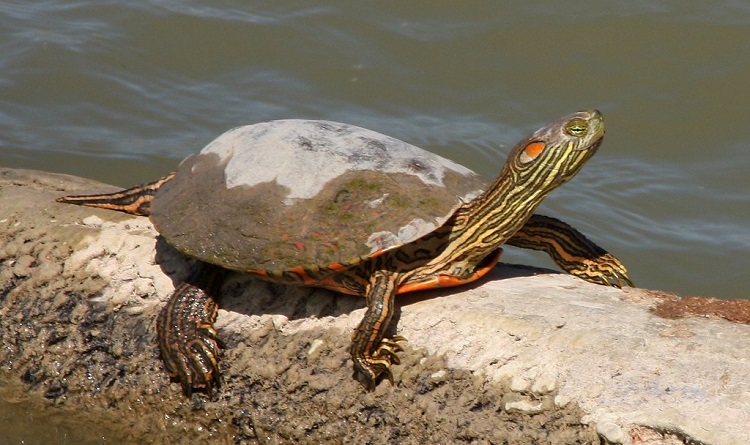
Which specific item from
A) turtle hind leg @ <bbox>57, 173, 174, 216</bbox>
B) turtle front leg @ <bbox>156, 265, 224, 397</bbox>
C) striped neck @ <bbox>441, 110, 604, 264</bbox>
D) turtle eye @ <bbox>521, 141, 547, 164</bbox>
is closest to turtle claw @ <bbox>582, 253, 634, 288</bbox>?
striped neck @ <bbox>441, 110, 604, 264</bbox>

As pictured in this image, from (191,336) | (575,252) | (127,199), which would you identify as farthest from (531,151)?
(127,199)

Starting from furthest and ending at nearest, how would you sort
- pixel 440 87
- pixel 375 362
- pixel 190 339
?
pixel 440 87
pixel 190 339
pixel 375 362

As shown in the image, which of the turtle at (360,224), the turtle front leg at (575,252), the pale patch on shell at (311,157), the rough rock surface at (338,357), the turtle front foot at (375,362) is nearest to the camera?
the rough rock surface at (338,357)

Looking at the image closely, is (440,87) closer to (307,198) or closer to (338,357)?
(307,198)

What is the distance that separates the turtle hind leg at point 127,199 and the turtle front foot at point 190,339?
608 mm

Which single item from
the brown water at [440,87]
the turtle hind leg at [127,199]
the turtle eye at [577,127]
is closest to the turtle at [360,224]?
the turtle eye at [577,127]

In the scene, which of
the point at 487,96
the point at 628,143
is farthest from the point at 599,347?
the point at 487,96

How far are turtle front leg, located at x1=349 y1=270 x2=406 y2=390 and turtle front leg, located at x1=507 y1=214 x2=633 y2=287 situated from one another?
2.31ft

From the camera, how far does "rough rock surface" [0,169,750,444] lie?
9.36 ft

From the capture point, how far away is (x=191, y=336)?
3506 millimetres

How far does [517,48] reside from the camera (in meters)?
8.00

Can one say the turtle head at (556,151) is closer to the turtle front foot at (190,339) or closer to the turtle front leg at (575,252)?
the turtle front leg at (575,252)

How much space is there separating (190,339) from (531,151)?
137 centimetres

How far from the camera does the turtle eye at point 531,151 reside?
3482 millimetres
